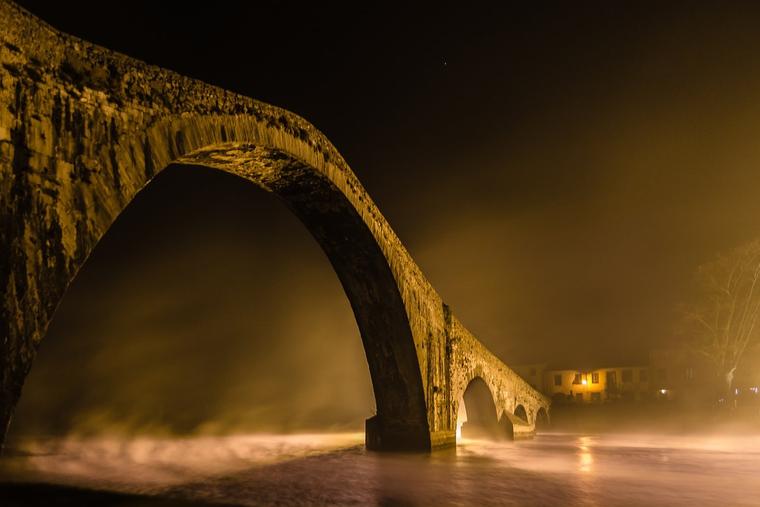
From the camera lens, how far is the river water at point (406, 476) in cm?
807

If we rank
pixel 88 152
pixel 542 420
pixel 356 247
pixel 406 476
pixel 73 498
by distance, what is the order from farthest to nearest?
pixel 542 420
pixel 356 247
pixel 406 476
pixel 73 498
pixel 88 152

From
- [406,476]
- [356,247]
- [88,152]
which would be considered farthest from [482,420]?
[88,152]

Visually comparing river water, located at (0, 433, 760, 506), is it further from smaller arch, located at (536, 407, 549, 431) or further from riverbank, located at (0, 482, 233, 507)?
smaller arch, located at (536, 407, 549, 431)

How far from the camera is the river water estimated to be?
807 cm

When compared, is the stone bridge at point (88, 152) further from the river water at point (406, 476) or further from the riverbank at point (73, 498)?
the river water at point (406, 476)

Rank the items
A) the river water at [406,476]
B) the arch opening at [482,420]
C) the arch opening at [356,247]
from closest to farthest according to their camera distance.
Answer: the river water at [406,476], the arch opening at [356,247], the arch opening at [482,420]

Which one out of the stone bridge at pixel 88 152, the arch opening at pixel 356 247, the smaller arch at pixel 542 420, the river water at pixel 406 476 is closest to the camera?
the stone bridge at pixel 88 152

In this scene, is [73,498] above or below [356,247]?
below

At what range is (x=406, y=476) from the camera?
998cm

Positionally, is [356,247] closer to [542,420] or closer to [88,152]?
[88,152]

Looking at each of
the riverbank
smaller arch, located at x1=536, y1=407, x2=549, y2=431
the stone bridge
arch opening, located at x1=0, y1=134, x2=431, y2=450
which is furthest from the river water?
smaller arch, located at x1=536, y1=407, x2=549, y2=431

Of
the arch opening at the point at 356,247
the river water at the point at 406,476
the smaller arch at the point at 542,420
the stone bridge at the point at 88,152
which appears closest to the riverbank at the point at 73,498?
the river water at the point at 406,476

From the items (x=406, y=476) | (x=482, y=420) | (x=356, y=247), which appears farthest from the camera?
(x=482, y=420)

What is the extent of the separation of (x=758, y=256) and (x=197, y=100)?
2816 centimetres
